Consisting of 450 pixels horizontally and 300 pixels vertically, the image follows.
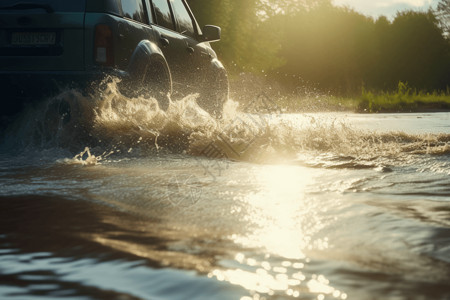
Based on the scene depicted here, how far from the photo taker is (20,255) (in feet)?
8.66

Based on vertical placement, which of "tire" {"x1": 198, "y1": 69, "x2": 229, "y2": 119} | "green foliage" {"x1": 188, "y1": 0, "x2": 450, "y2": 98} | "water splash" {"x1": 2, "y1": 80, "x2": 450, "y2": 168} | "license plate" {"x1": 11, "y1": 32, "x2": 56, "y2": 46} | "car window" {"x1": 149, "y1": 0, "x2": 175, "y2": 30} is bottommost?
"water splash" {"x1": 2, "y1": 80, "x2": 450, "y2": 168}

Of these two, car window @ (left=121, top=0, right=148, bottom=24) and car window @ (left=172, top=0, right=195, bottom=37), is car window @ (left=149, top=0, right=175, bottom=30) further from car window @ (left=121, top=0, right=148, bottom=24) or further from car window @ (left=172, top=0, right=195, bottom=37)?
car window @ (left=121, top=0, right=148, bottom=24)

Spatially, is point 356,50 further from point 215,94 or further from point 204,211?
point 204,211

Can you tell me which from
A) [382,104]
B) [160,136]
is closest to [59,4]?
[160,136]

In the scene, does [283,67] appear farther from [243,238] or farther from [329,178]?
[243,238]

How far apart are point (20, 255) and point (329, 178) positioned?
2604 mm

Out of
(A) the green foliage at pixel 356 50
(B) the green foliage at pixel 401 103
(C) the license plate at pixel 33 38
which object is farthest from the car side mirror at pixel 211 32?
(A) the green foliage at pixel 356 50

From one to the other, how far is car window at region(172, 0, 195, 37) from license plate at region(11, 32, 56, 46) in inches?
88.1

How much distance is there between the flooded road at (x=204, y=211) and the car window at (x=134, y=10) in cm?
89

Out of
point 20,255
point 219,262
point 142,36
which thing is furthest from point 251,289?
point 142,36

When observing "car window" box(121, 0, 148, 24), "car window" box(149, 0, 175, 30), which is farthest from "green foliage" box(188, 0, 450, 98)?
"car window" box(121, 0, 148, 24)

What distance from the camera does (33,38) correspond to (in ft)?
20.5

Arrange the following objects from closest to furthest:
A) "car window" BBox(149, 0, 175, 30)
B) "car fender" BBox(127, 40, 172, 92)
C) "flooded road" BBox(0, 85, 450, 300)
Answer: "flooded road" BBox(0, 85, 450, 300) → "car fender" BBox(127, 40, 172, 92) → "car window" BBox(149, 0, 175, 30)

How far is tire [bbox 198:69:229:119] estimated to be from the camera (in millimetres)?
8587
